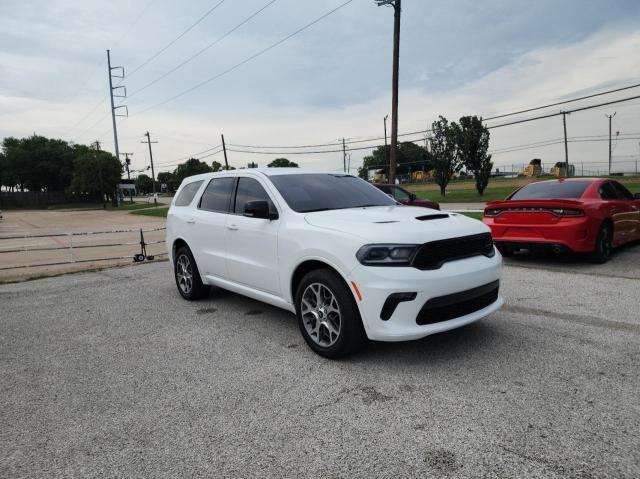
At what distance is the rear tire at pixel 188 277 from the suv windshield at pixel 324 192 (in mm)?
1926

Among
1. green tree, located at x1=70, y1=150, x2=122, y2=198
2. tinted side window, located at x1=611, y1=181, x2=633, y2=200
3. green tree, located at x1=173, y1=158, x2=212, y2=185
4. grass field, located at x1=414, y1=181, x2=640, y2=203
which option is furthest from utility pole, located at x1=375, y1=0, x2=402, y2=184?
green tree, located at x1=173, y1=158, x2=212, y2=185

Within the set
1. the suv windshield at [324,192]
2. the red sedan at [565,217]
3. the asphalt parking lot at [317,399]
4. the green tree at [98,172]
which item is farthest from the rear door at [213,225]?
the green tree at [98,172]

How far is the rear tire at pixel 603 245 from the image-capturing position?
7.07 m

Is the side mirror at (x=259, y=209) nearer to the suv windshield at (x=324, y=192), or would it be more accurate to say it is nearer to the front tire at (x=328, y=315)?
the suv windshield at (x=324, y=192)

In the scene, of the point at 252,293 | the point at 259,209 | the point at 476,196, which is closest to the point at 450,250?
the point at 259,209

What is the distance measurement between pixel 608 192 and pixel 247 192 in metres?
6.56

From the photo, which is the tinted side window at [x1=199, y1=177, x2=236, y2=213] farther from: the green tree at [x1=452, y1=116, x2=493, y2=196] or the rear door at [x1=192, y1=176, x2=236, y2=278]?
the green tree at [x1=452, y1=116, x2=493, y2=196]

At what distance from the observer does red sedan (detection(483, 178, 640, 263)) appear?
22.1 feet

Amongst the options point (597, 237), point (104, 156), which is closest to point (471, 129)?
point (597, 237)

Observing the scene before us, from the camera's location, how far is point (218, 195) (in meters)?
5.41

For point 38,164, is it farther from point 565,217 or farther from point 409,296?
point 409,296

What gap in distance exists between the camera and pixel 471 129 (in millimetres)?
30359

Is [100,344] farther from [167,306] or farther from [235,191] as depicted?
[235,191]

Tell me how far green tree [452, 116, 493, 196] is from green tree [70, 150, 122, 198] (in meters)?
54.1
